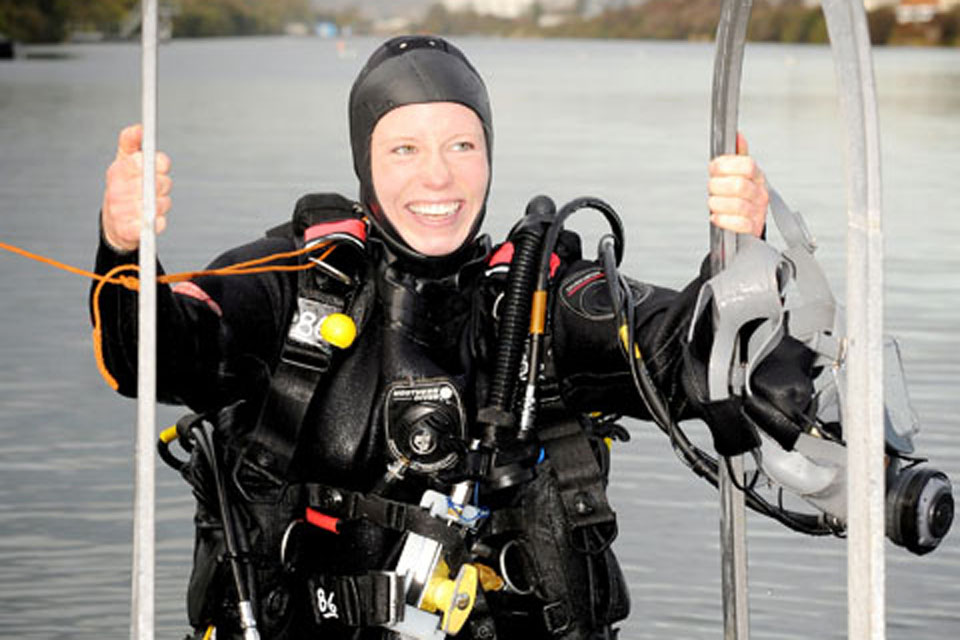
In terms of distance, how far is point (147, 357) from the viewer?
3.27m

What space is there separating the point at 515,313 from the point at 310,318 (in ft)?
1.30

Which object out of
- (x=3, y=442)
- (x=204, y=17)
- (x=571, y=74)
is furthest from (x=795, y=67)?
(x=3, y=442)

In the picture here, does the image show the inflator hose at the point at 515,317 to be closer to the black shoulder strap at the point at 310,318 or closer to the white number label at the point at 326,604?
the black shoulder strap at the point at 310,318

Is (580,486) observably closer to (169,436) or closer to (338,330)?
(338,330)

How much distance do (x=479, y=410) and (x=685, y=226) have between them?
10599 millimetres

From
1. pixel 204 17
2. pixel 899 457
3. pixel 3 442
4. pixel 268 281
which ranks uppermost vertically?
pixel 204 17

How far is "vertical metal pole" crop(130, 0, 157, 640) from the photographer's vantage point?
3229mm

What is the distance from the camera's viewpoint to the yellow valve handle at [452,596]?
3975mm

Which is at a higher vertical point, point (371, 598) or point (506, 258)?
point (506, 258)

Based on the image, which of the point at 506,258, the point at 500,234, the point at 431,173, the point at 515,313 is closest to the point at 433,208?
the point at 431,173

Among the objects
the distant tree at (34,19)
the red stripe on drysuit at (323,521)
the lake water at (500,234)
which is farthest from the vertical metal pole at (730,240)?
the distant tree at (34,19)

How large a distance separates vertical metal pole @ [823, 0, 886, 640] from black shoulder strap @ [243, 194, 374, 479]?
116 centimetres

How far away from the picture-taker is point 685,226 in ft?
47.7

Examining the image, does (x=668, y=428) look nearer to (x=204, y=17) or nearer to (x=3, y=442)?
(x=3, y=442)
